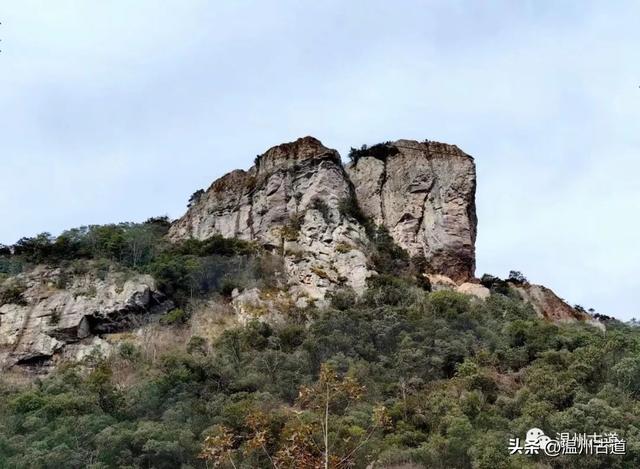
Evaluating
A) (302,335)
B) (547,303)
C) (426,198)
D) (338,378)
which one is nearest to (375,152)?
(426,198)

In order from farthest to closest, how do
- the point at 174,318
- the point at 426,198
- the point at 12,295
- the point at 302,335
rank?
the point at 426,198
the point at 12,295
the point at 174,318
the point at 302,335

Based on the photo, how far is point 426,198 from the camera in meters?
46.6

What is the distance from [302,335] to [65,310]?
12042 millimetres

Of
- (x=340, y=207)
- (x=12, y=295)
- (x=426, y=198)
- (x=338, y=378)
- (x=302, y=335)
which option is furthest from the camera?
(x=426, y=198)

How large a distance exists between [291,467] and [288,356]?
75.2 ft

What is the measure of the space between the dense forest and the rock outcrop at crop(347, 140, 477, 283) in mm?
2070

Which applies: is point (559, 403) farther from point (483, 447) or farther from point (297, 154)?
point (297, 154)

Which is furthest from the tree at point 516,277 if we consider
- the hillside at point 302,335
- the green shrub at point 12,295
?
the green shrub at point 12,295

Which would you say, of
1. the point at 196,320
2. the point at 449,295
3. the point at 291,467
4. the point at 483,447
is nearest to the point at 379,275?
the point at 449,295

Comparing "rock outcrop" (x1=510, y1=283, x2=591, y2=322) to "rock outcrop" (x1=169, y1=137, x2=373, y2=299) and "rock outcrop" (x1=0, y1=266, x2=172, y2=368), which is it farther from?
"rock outcrop" (x1=0, y1=266, x2=172, y2=368)

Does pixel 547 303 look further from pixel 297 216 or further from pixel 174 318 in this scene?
pixel 174 318

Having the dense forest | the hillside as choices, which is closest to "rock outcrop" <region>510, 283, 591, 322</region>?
the hillside

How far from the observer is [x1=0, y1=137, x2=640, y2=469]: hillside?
22391 millimetres

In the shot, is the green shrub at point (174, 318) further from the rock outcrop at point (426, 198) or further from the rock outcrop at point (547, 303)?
the rock outcrop at point (547, 303)
